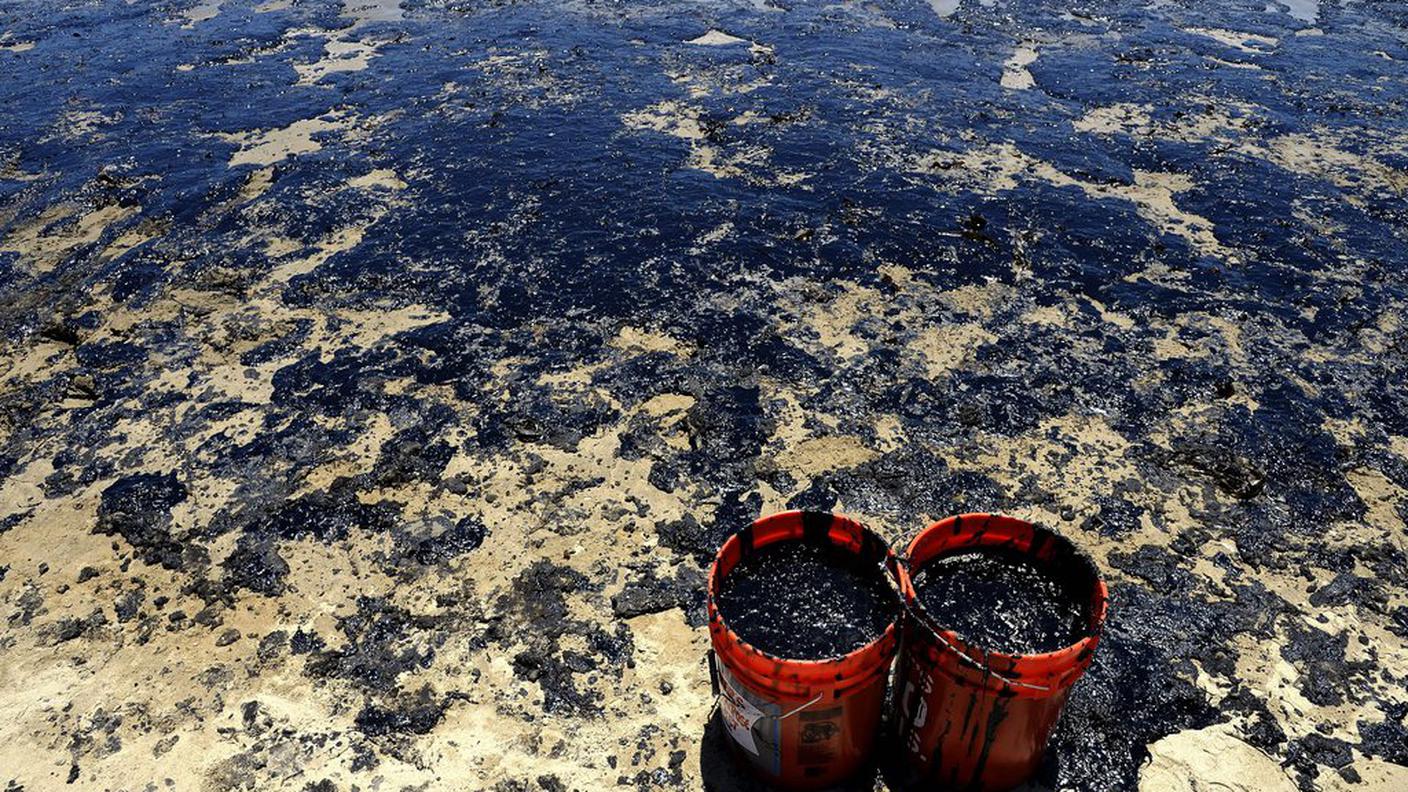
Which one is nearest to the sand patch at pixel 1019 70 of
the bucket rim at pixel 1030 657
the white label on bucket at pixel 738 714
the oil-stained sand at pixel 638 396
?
the oil-stained sand at pixel 638 396

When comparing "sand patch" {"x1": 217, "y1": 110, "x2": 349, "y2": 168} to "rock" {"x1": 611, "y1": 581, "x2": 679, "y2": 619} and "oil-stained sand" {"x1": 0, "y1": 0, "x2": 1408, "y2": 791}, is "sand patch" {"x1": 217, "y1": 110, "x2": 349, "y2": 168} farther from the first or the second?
"rock" {"x1": 611, "y1": 581, "x2": 679, "y2": 619}

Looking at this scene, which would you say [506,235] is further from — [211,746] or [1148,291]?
Result: [1148,291]

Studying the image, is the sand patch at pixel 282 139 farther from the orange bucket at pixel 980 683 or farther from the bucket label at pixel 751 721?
the orange bucket at pixel 980 683

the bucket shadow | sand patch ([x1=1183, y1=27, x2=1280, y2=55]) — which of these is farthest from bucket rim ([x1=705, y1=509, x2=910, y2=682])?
sand patch ([x1=1183, y1=27, x2=1280, y2=55])

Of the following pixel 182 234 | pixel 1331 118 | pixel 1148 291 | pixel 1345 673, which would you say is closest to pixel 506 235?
pixel 182 234

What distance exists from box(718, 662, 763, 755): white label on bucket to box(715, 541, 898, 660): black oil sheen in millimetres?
207

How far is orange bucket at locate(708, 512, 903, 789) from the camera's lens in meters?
2.88

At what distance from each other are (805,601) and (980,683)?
0.72 metres

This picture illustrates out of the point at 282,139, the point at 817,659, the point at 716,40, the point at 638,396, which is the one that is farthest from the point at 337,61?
the point at 817,659

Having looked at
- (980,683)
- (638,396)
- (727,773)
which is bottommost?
(727,773)

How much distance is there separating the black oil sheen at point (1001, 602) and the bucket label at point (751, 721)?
755mm

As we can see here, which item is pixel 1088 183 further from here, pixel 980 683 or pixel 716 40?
pixel 980 683

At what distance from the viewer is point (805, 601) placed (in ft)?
10.7

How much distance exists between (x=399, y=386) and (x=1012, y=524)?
4509mm
